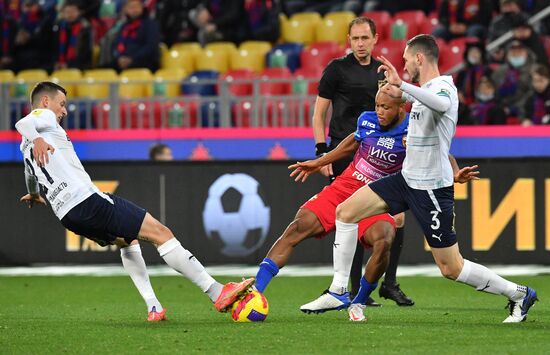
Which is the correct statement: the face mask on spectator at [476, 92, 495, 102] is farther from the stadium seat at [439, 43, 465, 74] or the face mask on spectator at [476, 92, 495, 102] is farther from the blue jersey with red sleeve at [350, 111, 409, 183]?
the blue jersey with red sleeve at [350, 111, 409, 183]

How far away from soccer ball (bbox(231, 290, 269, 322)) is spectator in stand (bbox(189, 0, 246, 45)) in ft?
40.3

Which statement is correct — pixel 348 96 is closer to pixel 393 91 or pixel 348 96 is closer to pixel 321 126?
pixel 321 126

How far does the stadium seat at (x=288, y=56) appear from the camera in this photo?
20156 mm

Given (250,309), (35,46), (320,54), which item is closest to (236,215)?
(320,54)

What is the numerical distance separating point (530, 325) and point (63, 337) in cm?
320

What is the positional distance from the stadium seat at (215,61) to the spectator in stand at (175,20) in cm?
140

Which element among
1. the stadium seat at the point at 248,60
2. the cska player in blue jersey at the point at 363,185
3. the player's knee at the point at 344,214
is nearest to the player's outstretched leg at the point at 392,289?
the cska player in blue jersey at the point at 363,185

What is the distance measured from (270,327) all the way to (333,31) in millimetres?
11987

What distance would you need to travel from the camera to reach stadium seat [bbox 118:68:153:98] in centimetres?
1941

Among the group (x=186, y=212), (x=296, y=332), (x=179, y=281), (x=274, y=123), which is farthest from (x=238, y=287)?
(x=274, y=123)

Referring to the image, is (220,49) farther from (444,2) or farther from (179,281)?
(179,281)

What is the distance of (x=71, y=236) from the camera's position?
16.4 meters

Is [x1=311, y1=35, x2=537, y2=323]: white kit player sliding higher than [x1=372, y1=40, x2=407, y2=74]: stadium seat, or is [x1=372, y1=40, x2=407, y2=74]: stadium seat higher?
[x1=372, y1=40, x2=407, y2=74]: stadium seat

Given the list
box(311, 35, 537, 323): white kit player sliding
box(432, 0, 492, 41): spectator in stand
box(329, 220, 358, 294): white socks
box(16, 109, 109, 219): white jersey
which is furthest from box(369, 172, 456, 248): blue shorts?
box(432, 0, 492, 41): spectator in stand
